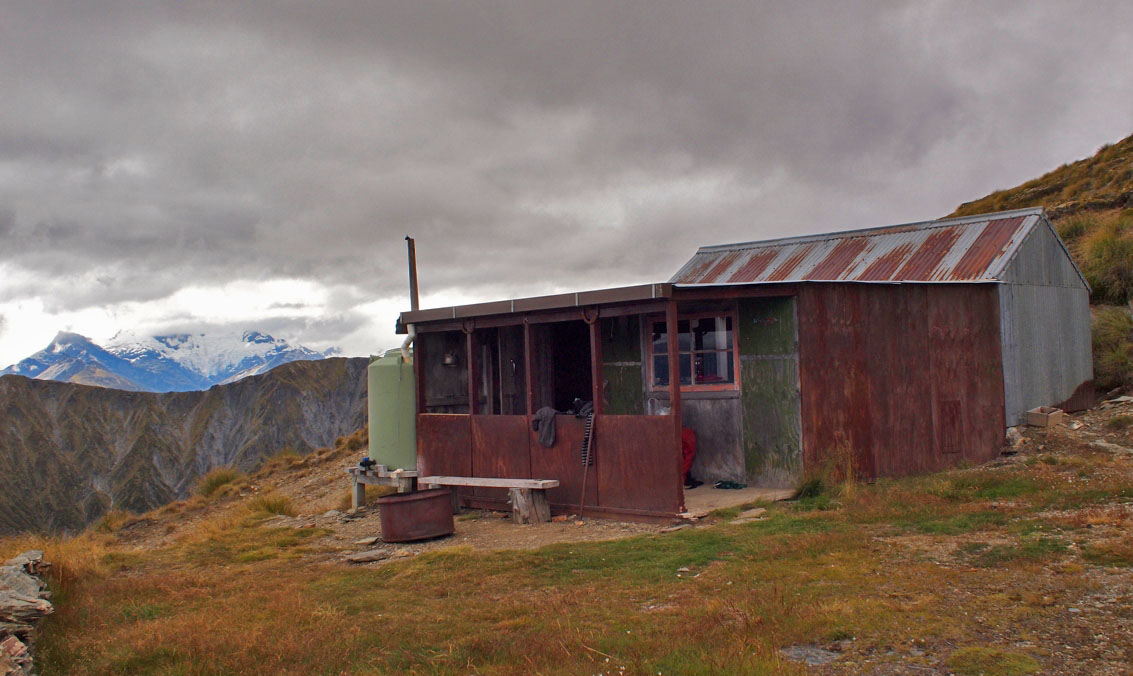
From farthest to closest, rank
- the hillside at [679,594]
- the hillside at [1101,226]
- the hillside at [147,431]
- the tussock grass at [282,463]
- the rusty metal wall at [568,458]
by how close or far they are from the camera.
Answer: the hillside at [147,431], the tussock grass at [282,463], the hillside at [1101,226], the rusty metal wall at [568,458], the hillside at [679,594]

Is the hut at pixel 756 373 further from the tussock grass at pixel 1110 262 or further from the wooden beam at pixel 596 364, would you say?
the tussock grass at pixel 1110 262

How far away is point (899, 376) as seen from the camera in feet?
40.8

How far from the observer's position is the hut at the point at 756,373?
36.7 feet

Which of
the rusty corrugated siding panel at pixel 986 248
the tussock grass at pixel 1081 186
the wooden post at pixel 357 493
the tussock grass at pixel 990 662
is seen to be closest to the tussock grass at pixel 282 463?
the wooden post at pixel 357 493

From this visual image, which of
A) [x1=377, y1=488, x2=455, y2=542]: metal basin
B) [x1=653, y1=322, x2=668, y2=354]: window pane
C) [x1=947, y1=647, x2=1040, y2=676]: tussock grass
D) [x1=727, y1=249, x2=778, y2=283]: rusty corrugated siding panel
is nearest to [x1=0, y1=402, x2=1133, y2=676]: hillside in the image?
[x1=947, y1=647, x2=1040, y2=676]: tussock grass

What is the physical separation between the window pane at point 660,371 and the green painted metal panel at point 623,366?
1.05ft

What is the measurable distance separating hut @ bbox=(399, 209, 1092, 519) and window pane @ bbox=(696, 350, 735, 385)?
29mm

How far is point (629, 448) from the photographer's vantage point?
10.9 meters

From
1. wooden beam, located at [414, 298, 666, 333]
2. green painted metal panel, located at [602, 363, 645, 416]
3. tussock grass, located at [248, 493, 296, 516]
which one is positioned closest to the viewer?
wooden beam, located at [414, 298, 666, 333]

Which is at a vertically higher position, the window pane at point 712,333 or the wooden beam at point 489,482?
the window pane at point 712,333

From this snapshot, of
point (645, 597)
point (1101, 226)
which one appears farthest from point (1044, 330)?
point (645, 597)

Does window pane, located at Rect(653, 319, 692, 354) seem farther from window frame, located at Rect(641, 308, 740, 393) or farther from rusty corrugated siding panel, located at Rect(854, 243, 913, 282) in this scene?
rusty corrugated siding panel, located at Rect(854, 243, 913, 282)

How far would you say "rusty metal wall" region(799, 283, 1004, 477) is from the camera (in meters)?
11.6

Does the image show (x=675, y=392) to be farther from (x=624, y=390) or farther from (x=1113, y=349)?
(x=1113, y=349)
